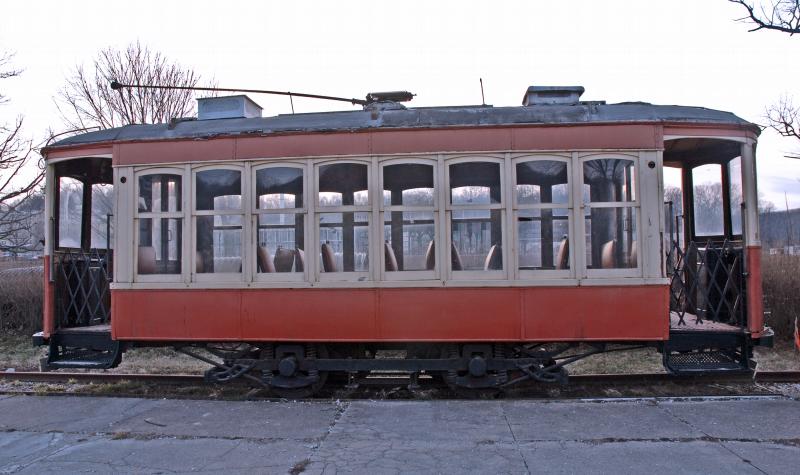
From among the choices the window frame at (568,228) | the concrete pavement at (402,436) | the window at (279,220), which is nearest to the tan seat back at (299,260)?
the window at (279,220)

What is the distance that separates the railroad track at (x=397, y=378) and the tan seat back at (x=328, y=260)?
5.22 feet

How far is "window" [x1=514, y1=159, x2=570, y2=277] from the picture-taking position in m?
6.32

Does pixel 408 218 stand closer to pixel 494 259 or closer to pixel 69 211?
pixel 494 259

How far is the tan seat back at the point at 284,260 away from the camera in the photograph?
6.63 m

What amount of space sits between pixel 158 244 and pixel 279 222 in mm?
1442

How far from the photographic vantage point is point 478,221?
6.38 meters

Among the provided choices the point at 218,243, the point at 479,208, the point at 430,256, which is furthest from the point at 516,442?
the point at 218,243

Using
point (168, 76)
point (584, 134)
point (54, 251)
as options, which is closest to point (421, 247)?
point (584, 134)

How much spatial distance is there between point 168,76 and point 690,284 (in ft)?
53.8

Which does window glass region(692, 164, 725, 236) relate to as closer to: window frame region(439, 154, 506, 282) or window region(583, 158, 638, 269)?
window region(583, 158, 638, 269)

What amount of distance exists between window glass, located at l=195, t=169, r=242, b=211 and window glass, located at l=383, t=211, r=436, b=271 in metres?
1.73

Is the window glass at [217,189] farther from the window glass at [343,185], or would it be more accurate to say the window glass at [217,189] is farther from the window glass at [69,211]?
the window glass at [69,211]

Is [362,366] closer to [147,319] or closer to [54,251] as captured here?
[147,319]

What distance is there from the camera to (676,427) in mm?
5398
